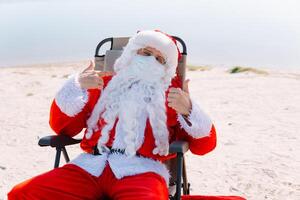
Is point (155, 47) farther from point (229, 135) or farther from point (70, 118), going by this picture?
point (229, 135)

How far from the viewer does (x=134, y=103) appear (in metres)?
3.70

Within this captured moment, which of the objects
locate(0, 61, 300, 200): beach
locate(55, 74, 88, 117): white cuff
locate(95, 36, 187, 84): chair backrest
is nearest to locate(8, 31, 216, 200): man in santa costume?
locate(55, 74, 88, 117): white cuff

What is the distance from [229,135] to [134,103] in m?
2.94

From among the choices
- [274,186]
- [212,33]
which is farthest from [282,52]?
[274,186]

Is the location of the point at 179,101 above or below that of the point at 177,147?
above

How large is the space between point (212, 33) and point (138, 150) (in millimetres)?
24983

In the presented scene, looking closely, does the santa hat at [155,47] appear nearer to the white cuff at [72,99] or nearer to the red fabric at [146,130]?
the red fabric at [146,130]

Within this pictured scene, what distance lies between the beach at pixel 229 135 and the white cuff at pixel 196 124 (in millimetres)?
1293

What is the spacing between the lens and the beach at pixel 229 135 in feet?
16.5

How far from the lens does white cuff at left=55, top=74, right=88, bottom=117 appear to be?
12.4 ft

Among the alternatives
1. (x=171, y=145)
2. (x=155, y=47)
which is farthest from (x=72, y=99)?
(x=171, y=145)

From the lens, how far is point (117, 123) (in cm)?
369

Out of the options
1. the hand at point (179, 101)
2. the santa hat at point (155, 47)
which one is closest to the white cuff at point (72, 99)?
the santa hat at point (155, 47)

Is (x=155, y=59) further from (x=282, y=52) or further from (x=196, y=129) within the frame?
(x=282, y=52)
